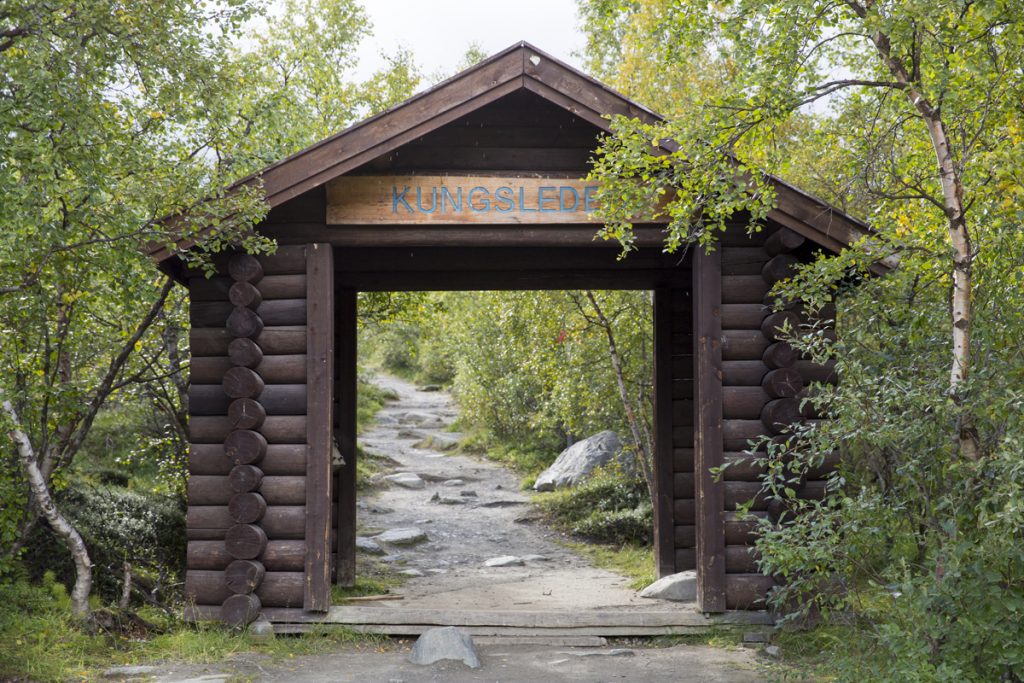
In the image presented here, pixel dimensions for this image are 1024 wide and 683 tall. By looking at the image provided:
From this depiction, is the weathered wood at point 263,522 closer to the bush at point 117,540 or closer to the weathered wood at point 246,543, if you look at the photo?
the weathered wood at point 246,543

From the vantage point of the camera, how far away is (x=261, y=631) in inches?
341

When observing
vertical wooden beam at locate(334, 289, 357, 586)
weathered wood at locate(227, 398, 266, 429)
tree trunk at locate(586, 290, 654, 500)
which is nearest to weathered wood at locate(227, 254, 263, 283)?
weathered wood at locate(227, 398, 266, 429)

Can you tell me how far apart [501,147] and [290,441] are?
3.27m

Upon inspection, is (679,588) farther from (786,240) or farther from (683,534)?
(786,240)

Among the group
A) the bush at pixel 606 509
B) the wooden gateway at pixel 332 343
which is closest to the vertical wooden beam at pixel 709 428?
the wooden gateway at pixel 332 343

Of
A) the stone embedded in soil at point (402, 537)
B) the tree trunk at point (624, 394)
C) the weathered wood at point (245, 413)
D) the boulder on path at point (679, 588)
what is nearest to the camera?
the weathered wood at point (245, 413)

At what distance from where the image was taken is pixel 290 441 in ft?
29.7

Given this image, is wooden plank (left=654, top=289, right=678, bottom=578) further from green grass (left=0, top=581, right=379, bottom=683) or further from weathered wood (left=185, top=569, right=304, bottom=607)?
weathered wood (left=185, top=569, right=304, bottom=607)

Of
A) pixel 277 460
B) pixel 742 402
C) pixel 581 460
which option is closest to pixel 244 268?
pixel 277 460

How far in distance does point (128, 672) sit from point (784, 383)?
588 cm

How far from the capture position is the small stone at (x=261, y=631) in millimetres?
8570

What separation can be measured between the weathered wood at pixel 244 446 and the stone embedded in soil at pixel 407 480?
12.1m

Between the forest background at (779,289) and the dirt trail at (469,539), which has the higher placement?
the forest background at (779,289)

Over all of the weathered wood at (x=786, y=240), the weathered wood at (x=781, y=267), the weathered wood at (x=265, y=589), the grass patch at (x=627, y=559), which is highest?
the weathered wood at (x=786, y=240)
